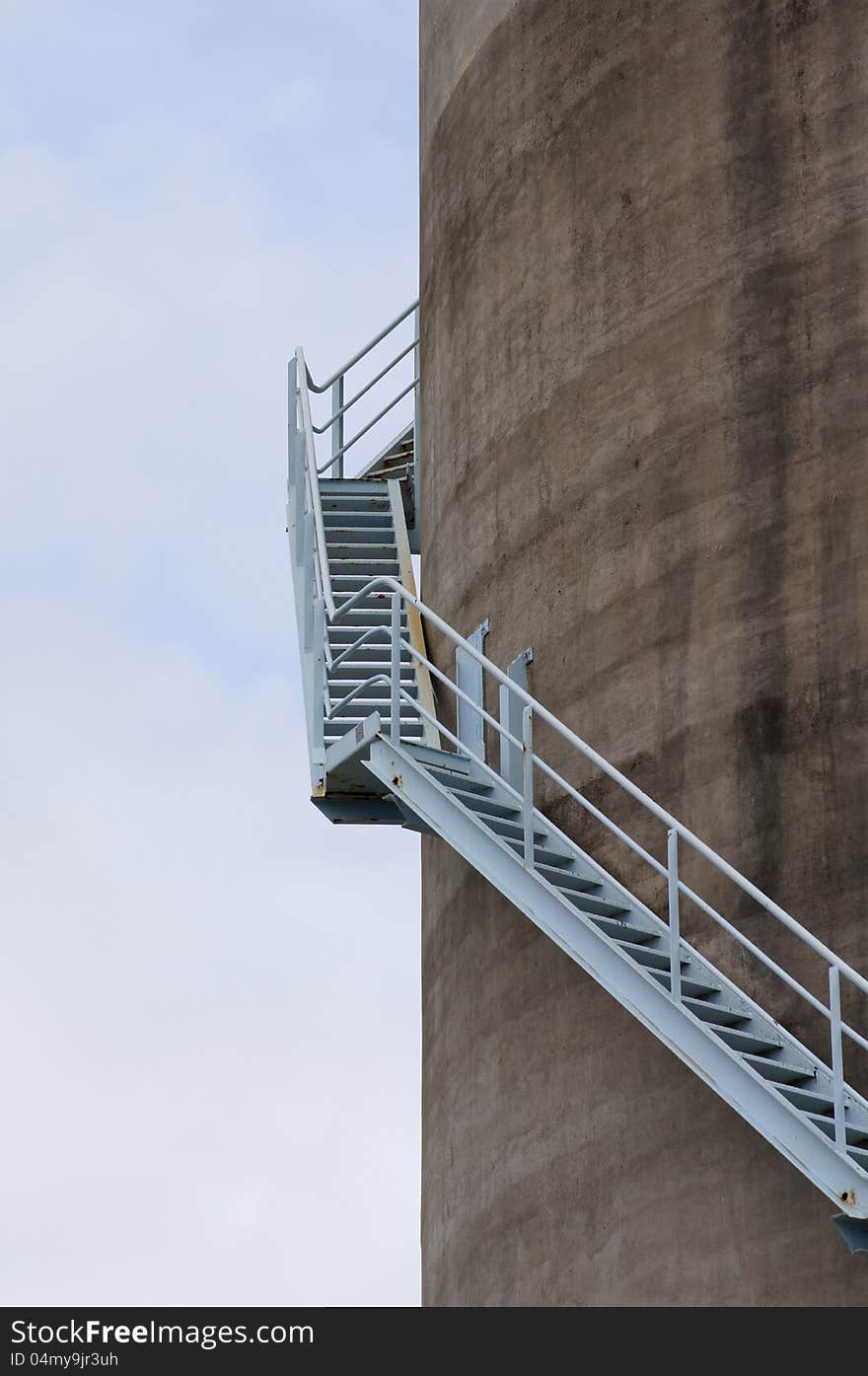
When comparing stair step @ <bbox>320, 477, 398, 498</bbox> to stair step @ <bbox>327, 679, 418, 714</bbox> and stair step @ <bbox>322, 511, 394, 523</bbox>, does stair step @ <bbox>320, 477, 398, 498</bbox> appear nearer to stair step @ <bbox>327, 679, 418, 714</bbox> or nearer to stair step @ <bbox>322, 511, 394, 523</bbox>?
stair step @ <bbox>322, 511, 394, 523</bbox>

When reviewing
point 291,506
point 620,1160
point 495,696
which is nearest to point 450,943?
point 495,696

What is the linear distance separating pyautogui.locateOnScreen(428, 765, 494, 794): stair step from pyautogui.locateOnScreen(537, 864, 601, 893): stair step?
91 cm

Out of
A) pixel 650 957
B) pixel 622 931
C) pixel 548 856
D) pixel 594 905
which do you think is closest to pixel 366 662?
pixel 548 856

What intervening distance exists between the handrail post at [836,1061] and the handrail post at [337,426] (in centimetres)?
933

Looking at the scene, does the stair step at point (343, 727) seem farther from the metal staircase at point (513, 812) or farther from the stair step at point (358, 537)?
the stair step at point (358, 537)

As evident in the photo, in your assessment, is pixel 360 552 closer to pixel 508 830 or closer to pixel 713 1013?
pixel 508 830

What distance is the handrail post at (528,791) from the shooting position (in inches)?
618

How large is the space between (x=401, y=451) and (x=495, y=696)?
4.80 metres

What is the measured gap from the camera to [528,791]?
15.8 meters

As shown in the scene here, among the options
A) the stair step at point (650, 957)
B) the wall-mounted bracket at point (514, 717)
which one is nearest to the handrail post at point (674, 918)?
the stair step at point (650, 957)

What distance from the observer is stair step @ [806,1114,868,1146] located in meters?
13.8

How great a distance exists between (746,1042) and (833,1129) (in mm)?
795
